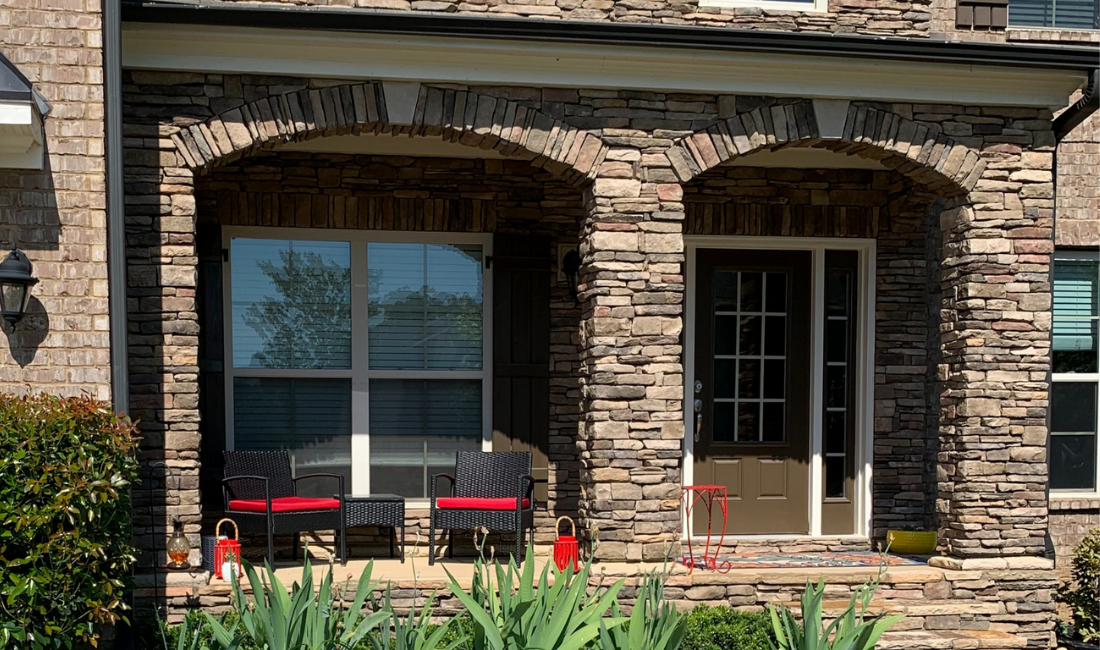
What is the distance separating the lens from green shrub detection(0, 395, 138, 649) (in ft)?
14.4

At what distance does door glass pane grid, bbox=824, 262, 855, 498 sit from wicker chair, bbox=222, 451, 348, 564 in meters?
3.88

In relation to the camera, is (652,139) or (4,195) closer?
(4,195)

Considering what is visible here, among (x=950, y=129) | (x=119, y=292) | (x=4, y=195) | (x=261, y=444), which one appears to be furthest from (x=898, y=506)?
(x=4, y=195)

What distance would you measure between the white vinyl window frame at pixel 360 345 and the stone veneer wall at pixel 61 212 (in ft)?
6.94

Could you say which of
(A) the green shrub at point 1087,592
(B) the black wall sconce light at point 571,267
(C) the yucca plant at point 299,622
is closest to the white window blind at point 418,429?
→ (B) the black wall sconce light at point 571,267

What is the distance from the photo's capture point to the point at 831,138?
6.38 meters

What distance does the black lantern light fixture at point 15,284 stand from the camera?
4906 mm

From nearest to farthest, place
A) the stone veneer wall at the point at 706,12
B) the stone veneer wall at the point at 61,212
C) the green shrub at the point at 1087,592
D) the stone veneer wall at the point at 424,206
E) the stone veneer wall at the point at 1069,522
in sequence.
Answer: the stone veneer wall at the point at 61,212
the stone veneer wall at the point at 706,12
the green shrub at the point at 1087,592
the stone veneer wall at the point at 424,206
the stone veneer wall at the point at 1069,522

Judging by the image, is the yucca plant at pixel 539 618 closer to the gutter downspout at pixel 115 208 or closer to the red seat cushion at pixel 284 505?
the gutter downspout at pixel 115 208

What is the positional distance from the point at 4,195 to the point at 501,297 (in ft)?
11.4

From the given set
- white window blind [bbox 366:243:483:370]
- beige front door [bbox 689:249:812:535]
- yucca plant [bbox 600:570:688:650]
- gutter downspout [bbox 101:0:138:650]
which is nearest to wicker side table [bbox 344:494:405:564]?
white window blind [bbox 366:243:483:370]

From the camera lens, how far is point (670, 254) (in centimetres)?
634

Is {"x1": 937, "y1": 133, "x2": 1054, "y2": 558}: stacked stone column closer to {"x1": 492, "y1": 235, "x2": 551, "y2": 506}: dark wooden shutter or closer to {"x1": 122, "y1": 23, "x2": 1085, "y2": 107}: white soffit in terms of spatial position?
{"x1": 122, "y1": 23, "x2": 1085, "y2": 107}: white soffit

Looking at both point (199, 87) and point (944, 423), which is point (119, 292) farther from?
point (944, 423)
